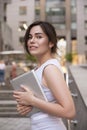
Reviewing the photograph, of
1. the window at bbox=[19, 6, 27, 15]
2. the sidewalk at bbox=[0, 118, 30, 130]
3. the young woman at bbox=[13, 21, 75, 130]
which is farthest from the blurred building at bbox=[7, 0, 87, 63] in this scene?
the young woman at bbox=[13, 21, 75, 130]

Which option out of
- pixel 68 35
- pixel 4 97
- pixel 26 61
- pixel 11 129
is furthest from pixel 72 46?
pixel 11 129

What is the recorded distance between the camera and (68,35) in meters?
67.9

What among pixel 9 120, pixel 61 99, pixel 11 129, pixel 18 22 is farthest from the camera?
pixel 18 22

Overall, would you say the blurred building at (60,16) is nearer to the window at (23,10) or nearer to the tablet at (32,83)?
the window at (23,10)

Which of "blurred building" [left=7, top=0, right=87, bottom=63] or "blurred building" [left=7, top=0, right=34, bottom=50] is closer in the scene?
"blurred building" [left=7, top=0, right=34, bottom=50]

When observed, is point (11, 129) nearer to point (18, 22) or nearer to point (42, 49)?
point (42, 49)

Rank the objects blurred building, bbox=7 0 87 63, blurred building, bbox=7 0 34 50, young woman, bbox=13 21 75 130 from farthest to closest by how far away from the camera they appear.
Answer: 1. blurred building, bbox=7 0 87 63
2. blurred building, bbox=7 0 34 50
3. young woman, bbox=13 21 75 130

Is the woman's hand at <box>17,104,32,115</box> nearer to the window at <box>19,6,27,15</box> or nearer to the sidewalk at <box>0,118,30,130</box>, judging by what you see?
the sidewalk at <box>0,118,30,130</box>

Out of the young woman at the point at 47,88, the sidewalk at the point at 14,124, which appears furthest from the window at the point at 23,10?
the young woman at the point at 47,88

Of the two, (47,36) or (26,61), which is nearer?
(47,36)

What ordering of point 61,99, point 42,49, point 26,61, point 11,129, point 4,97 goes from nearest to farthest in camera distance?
point 61,99, point 42,49, point 11,129, point 4,97, point 26,61

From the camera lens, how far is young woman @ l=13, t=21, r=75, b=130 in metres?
2.29

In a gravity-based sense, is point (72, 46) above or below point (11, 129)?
below

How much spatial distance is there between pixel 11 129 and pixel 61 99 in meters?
6.74
